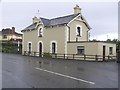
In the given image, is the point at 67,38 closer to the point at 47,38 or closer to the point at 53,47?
the point at 53,47

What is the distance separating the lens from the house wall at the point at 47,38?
109ft

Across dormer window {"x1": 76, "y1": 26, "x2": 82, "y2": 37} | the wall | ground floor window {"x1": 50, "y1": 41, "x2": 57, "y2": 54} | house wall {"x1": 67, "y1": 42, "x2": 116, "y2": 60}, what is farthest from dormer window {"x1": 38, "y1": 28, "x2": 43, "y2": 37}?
house wall {"x1": 67, "y1": 42, "x2": 116, "y2": 60}

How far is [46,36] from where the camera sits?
3647 cm

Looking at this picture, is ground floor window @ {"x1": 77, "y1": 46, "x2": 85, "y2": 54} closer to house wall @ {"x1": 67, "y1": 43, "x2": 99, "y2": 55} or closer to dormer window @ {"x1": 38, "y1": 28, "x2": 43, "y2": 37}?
house wall @ {"x1": 67, "y1": 43, "x2": 99, "y2": 55}

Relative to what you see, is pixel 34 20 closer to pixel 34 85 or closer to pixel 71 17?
pixel 71 17

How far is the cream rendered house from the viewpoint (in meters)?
30.6

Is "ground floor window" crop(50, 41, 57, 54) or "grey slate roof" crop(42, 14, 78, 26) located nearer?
"grey slate roof" crop(42, 14, 78, 26)

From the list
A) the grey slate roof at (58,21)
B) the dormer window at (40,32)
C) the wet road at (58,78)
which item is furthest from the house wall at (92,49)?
the wet road at (58,78)

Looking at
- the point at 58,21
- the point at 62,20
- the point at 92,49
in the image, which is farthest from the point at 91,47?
the point at 58,21

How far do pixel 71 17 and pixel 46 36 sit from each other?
17.8 feet

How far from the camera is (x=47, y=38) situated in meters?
36.2

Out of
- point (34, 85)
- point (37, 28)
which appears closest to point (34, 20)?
point (37, 28)

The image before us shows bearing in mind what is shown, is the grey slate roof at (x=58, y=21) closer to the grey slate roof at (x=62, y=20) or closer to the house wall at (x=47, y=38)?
the grey slate roof at (x=62, y=20)

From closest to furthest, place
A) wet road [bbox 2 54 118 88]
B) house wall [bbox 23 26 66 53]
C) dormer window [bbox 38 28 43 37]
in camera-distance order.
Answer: wet road [bbox 2 54 118 88] < house wall [bbox 23 26 66 53] < dormer window [bbox 38 28 43 37]
